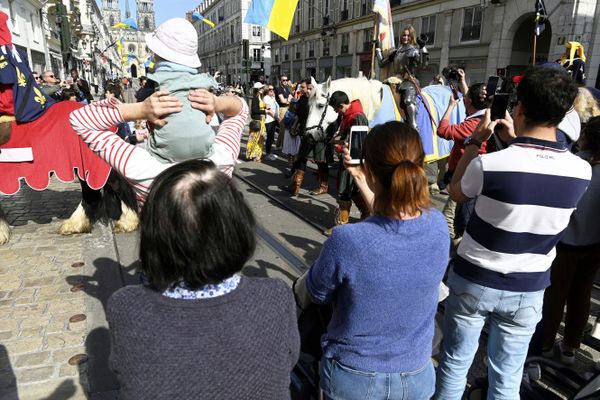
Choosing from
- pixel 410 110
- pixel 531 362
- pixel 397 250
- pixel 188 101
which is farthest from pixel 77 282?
pixel 410 110

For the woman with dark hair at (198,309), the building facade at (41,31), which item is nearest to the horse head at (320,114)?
the woman with dark hair at (198,309)

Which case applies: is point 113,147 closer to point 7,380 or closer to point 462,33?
point 7,380

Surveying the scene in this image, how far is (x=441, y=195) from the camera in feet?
25.8

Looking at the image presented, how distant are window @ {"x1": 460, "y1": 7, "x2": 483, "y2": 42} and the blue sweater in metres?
25.8

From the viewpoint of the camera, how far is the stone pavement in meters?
2.66

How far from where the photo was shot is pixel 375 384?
1.56 meters

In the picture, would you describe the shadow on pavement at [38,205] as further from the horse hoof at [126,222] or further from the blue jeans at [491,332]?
the blue jeans at [491,332]

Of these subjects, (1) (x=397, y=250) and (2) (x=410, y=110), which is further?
(2) (x=410, y=110)

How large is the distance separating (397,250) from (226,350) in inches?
28.2

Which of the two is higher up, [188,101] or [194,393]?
[188,101]

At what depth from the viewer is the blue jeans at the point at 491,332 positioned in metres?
2.00

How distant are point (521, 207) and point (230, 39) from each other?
263 ft

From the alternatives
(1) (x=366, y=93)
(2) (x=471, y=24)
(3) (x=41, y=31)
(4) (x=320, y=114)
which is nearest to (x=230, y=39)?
(3) (x=41, y=31)

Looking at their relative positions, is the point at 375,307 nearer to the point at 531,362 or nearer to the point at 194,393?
the point at 194,393
